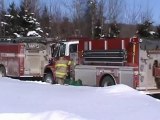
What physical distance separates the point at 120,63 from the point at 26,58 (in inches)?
346

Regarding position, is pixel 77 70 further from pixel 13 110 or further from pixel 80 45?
pixel 13 110

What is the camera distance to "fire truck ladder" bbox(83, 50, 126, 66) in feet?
59.4

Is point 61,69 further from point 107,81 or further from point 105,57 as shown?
point 107,81

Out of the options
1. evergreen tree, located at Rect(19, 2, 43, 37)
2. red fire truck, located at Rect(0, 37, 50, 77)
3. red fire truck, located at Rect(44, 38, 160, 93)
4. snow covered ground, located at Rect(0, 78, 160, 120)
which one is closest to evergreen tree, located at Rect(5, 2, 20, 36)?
evergreen tree, located at Rect(19, 2, 43, 37)

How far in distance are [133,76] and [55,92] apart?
7.13m

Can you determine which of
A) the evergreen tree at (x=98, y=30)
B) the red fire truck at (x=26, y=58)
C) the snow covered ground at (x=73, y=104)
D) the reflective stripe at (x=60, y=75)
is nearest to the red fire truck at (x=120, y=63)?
the reflective stripe at (x=60, y=75)

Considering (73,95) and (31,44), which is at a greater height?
(31,44)

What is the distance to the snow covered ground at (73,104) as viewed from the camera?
26.2 feet

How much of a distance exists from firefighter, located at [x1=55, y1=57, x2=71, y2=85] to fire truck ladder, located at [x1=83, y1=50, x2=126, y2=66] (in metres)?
1.54

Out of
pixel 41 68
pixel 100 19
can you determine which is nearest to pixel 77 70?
pixel 41 68

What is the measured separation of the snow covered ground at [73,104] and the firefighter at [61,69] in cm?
996

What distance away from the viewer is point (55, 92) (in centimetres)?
1084

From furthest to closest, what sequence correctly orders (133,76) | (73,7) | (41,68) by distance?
(73,7) < (41,68) < (133,76)

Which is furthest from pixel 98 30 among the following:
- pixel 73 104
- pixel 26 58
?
pixel 73 104
